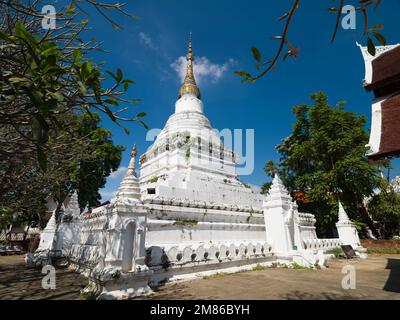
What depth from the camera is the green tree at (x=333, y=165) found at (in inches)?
758

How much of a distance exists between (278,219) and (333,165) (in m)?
11.6

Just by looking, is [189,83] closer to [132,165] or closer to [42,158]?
[132,165]

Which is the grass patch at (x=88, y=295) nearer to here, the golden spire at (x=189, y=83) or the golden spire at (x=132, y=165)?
the golden spire at (x=132, y=165)

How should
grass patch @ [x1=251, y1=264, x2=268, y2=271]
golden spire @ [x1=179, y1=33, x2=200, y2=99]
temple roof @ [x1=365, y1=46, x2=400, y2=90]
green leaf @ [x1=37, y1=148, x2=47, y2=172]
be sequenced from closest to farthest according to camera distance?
green leaf @ [x1=37, y1=148, x2=47, y2=172] → temple roof @ [x1=365, y1=46, x2=400, y2=90] → grass patch @ [x1=251, y1=264, x2=268, y2=271] → golden spire @ [x1=179, y1=33, x2=200, y2=99]

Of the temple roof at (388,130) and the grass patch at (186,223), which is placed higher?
the temple roof at (388,130)

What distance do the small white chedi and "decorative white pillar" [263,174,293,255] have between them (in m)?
0.04

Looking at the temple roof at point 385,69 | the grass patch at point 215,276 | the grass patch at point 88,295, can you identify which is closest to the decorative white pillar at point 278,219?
the grass patch at point 215,276

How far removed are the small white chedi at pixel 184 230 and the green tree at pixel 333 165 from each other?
476 centimetres

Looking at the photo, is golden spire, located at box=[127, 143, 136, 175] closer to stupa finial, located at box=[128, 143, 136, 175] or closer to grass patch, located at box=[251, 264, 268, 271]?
stupa finial, located at box=[128, 143, 136, 175]

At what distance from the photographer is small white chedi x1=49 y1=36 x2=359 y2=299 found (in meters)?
6.34

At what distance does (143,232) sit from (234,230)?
6.01 m

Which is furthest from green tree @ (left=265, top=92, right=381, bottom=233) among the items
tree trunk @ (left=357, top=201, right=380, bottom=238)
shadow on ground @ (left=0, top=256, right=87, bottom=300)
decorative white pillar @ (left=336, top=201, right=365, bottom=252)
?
shadow on ground @ (left=0, top=256, right=87, bottom=300)

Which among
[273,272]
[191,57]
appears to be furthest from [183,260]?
[191,57]

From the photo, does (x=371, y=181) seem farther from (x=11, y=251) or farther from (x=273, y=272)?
(x=11, y=251)
